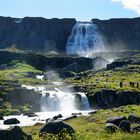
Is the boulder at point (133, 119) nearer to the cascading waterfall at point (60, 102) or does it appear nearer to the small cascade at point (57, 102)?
the cascading waterfall at point (60, 102)

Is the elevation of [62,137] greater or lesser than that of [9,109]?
greater

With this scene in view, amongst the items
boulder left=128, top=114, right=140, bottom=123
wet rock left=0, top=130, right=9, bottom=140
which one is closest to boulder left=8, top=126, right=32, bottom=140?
wet rock left=0, top=130, right=9, bottom=140

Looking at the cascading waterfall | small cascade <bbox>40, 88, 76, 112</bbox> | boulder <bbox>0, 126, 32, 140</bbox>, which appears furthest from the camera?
small cascade <bbox>40, 88, 76, 112</bbox>

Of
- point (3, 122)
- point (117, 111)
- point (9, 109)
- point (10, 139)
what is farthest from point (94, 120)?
point (10, 139)

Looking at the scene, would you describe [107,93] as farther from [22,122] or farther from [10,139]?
[10,139]

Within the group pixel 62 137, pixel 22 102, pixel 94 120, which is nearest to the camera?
pixel 62 137

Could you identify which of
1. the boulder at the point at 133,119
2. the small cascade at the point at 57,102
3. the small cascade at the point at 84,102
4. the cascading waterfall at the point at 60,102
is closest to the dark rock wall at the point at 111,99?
the small cascade at the point at 84,102

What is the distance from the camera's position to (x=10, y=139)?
5559cm

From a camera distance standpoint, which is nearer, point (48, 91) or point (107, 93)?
point (107, 93)

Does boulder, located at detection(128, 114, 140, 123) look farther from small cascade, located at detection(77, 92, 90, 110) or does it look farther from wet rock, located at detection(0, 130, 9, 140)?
small cascade, located at detection(77, 92, 90, 110)

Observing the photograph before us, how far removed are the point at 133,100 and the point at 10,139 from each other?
113171mm

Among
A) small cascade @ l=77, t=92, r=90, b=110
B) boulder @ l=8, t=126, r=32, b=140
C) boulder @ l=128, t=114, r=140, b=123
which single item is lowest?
small cascade @ l=77, t=92, r=90, b=110

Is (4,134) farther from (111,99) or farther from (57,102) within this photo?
(57,102)

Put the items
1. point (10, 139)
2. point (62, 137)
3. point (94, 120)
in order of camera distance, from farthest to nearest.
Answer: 1. point (94, 120)
2. point (10, 139)
3. point (62, 137)
